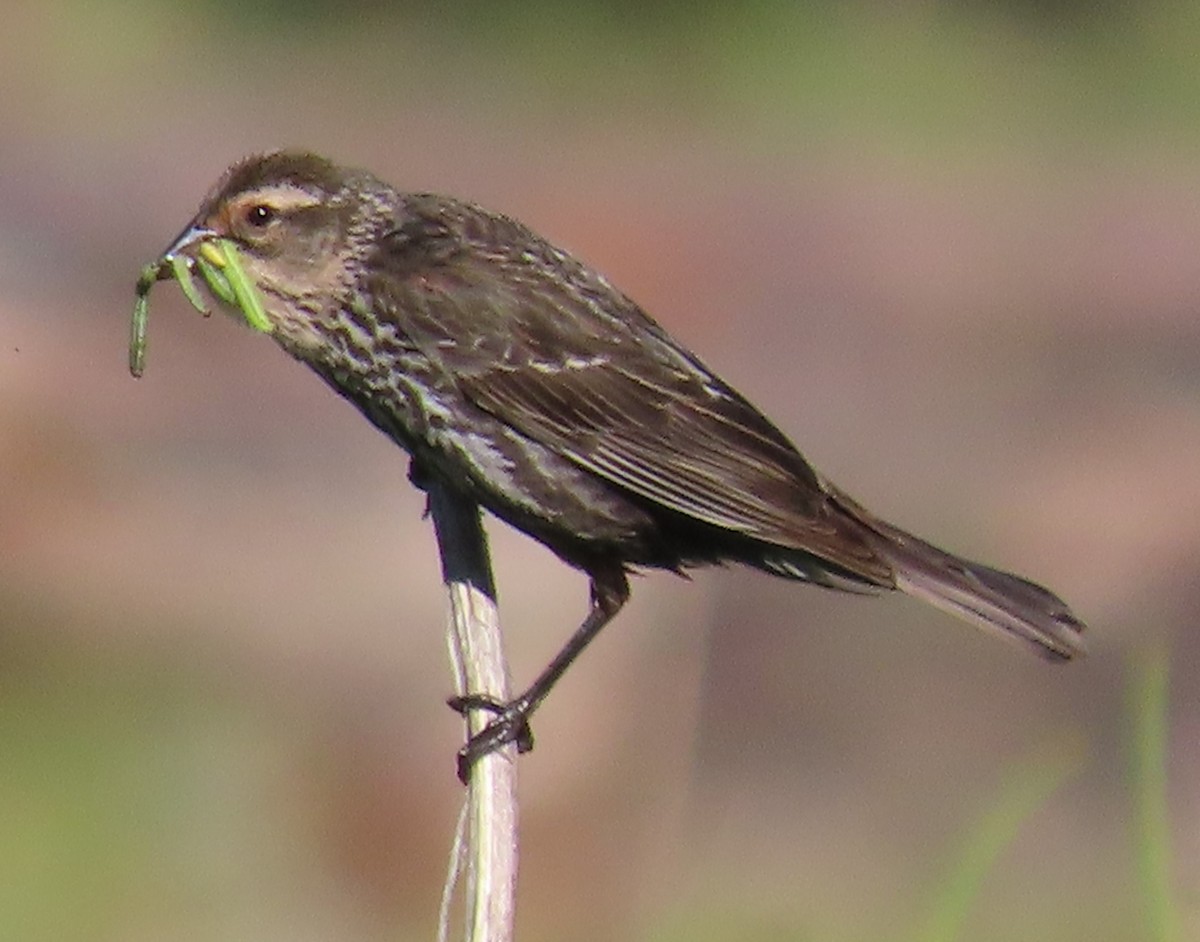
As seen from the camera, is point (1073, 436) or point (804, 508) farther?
point (1073, 436)

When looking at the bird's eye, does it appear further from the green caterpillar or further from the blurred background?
the blurred background

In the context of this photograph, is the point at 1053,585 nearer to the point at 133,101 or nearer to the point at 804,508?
the point at 804,508

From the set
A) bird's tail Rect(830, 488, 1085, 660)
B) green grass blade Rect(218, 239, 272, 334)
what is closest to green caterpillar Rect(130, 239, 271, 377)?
green grass blade Rect(218, 239, 272, 334)

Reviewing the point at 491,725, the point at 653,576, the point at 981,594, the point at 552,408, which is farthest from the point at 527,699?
the point at 653,576

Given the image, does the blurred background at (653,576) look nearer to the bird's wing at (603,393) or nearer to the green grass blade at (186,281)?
the bird's wing at (603,393)

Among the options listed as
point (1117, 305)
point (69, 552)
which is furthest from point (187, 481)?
point (1117, 305)

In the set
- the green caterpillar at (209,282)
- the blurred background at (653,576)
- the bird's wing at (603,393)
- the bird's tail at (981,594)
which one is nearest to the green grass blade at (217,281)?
the green caterpillar at (209,282)
